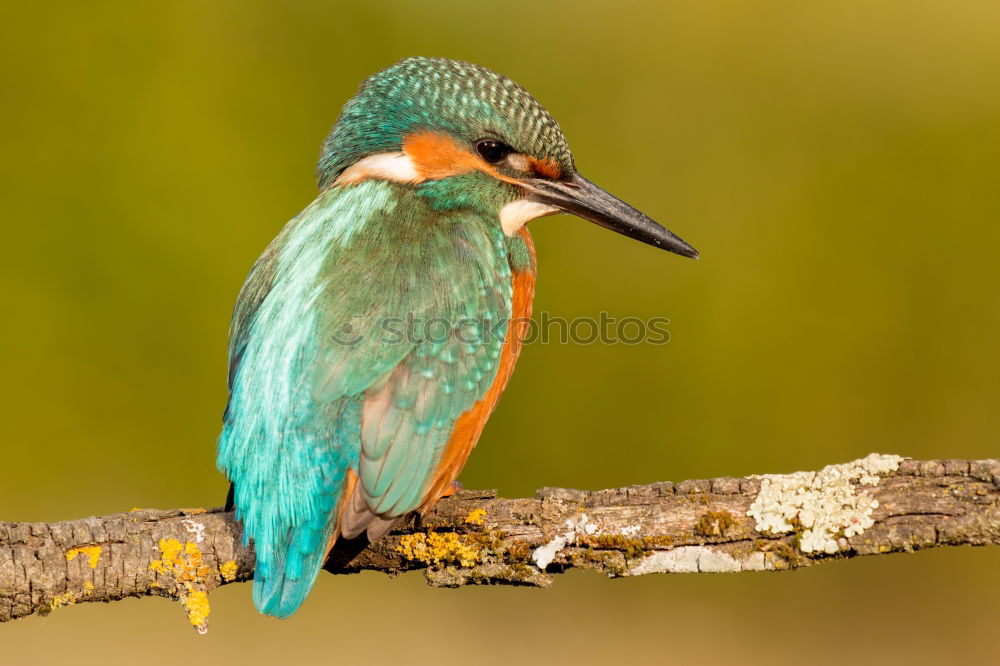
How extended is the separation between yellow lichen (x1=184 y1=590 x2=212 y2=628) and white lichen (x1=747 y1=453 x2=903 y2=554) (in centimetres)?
139

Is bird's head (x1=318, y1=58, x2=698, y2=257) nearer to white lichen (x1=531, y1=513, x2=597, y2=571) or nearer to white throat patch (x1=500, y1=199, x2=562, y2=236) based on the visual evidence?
white throat patch (x1=500, y1=199, x2=562, y2=236)

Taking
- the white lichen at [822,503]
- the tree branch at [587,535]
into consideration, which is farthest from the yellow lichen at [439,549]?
the white lichen at [822,503]

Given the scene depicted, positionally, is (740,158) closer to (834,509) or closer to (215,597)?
(834,509)

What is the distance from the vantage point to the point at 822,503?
2.46 meters

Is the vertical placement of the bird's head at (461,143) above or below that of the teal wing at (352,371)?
above

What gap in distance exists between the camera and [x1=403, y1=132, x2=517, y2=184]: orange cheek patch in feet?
9.87

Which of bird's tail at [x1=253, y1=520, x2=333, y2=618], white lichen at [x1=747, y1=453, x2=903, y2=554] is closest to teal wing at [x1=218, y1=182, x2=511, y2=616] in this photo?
bird's tail at [x1=253, y1=520, x2=333, y2=618]

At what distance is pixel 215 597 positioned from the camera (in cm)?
414

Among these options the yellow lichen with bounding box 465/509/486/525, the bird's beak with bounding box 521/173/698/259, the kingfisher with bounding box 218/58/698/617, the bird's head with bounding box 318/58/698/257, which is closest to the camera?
the kingfisher with bounding box 218/58/698/617

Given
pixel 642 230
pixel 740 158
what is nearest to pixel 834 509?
pixel 642 230

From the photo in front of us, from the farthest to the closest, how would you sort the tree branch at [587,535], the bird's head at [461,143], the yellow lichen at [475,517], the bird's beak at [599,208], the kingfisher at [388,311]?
the bird's beak at [599,208] < the bird's head at [461,143] < the yellow lichen at [475,517] < the kingfisher at [388,311] < the tree branch at [587,535]

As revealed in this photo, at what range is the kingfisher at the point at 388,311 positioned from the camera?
2.53 metres

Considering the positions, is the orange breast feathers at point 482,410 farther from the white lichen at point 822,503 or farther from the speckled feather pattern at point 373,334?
the white lichen at point 822,503

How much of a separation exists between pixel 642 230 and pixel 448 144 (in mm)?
707
